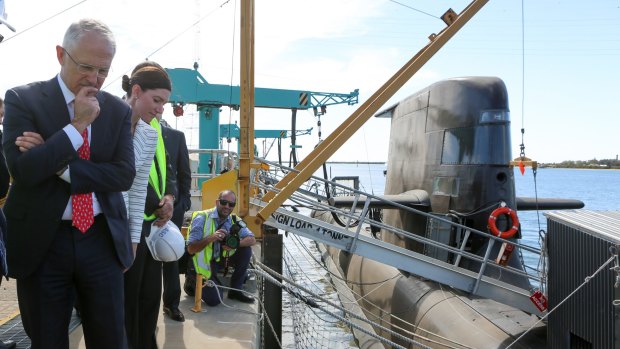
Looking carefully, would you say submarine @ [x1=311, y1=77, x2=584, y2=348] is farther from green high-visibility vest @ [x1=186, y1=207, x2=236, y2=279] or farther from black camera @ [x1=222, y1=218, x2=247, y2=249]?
green high-visibility vest @ [x1=186, y1=207, x2=236, y2=279]

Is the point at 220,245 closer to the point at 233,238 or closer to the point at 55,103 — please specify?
the point at 233,238

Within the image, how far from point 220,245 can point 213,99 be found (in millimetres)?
15092

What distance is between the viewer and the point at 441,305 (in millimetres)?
6859

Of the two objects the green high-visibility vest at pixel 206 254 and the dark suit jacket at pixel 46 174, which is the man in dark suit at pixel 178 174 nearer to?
the green high-visibility vest at pixel 206 254

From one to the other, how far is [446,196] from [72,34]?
6.71 metres

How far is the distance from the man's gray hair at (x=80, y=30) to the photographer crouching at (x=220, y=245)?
358 centimetres


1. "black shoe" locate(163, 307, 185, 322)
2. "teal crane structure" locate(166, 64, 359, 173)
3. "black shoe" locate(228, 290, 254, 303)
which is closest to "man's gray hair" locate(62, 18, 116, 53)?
"black shoe" locate(163, 307, 185, 322)

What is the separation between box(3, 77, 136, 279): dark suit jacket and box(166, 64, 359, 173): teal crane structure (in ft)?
55.5

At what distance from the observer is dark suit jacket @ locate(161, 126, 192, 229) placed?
4.10m

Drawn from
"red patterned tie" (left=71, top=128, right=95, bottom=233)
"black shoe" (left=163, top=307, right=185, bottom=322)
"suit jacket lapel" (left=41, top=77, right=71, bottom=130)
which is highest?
"suit jacket lapel" (left=41, top=77, right=71, bottom=130)

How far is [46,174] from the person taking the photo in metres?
2.09

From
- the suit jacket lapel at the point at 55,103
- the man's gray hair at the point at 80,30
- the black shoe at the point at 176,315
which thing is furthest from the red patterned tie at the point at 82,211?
the black shoe at the point at 176,315

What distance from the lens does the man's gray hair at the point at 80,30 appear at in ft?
7.07

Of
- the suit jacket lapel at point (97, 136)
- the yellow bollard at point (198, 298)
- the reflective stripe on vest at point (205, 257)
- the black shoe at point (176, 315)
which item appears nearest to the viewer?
the suit jacket lapel at point (97, 136)
